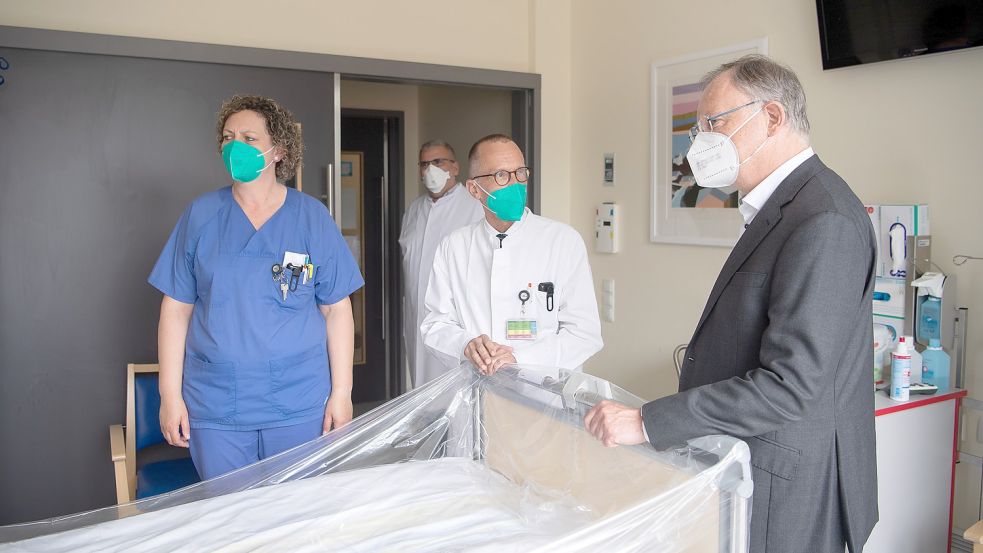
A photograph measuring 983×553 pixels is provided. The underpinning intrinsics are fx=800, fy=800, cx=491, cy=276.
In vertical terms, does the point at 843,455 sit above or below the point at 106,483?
above

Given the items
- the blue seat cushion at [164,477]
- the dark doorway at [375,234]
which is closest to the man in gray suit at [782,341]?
the blue seat cushion at [164,477]

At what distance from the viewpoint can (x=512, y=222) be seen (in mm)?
2297

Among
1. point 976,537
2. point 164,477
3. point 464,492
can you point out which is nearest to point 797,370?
point 464,492

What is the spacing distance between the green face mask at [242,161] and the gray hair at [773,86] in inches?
49.6

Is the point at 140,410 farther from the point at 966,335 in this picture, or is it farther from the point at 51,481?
the point at 966,335

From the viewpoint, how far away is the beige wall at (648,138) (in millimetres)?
2400

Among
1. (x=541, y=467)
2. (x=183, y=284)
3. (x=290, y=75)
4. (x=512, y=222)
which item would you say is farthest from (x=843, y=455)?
(x=290, y=75)

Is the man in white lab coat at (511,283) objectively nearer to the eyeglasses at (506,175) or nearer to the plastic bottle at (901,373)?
the eyeglasses at (506,175)

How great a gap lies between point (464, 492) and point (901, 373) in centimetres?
135

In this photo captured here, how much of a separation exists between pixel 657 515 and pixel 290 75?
9.12 feet

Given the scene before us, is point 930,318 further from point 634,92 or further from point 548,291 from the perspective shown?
point 634,92

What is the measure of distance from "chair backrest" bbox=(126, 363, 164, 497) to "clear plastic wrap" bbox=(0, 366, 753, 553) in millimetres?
1156

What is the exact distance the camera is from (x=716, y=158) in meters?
1.51

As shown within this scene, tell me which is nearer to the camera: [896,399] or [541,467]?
[541,467]
